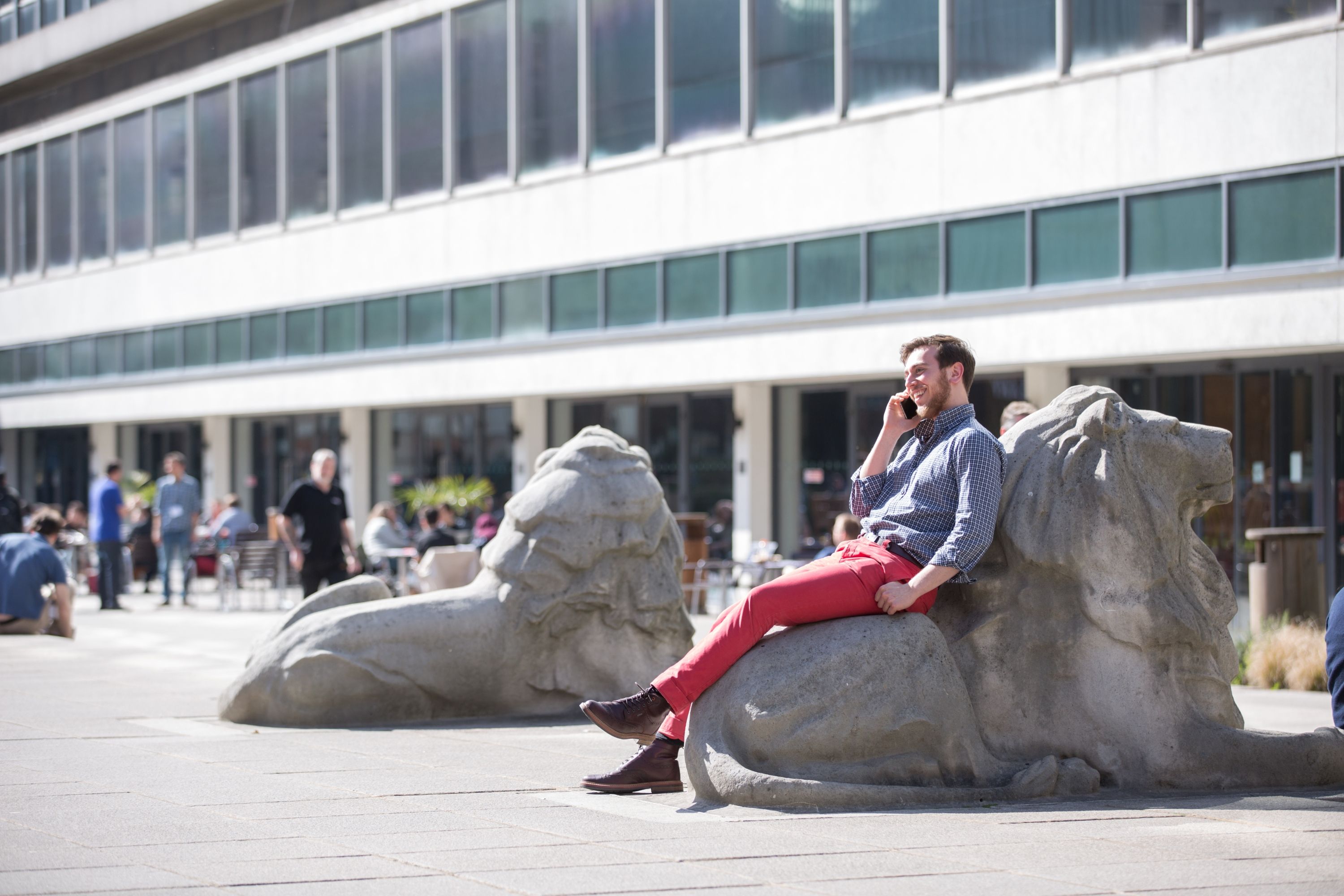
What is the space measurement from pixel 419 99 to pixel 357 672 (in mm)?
20529

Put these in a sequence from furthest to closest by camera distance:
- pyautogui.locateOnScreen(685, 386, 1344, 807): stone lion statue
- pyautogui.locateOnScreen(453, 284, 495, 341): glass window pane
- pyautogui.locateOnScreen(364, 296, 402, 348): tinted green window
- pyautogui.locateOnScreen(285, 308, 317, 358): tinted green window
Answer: pyautogui.locateOnScreen(285, 308, 317, 358): tinted green window
pyautogui.locateOnScreen(364, 296, 402, 348): tinted green window
pyautogui.locateOnScreen(453, 284, 495, 341): glass window pane
pyautogui.locateOnScreen(685, 386, 1344, 807): stone lion statue

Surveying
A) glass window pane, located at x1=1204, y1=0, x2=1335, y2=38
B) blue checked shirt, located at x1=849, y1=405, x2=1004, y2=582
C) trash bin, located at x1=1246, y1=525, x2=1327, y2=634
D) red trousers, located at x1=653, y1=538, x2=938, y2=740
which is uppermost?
glass window pane, located at x1=1204, y1=0, x2=1335, y2=38

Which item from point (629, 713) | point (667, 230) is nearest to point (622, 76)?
point (667, 230)

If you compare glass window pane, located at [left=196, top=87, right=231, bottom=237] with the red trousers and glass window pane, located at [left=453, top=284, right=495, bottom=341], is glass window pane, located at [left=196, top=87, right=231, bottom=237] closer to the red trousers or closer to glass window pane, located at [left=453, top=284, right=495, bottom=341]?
glass window pane, located at [left=453, top=284, right=495, bottom=341]

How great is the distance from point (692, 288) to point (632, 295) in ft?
4.04

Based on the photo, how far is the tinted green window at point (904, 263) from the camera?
21.1 m

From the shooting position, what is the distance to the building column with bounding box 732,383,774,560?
24625 mm

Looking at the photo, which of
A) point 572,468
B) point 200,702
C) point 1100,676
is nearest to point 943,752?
point 1100,676

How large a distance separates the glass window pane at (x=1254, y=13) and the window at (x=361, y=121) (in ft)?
51.4

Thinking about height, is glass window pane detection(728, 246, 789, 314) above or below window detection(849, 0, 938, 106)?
below

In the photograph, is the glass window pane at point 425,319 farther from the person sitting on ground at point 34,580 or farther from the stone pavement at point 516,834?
the stone pavement at point 516,834

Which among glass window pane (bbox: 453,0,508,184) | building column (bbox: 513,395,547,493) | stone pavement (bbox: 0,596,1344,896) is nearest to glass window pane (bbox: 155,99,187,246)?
glass window pane (bbox: 453,0,508,184)

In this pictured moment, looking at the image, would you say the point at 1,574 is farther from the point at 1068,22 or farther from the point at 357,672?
the point at 1068,22

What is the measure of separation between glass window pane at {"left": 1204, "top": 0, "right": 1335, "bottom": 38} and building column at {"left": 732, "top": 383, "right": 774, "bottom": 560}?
8.49 meters
